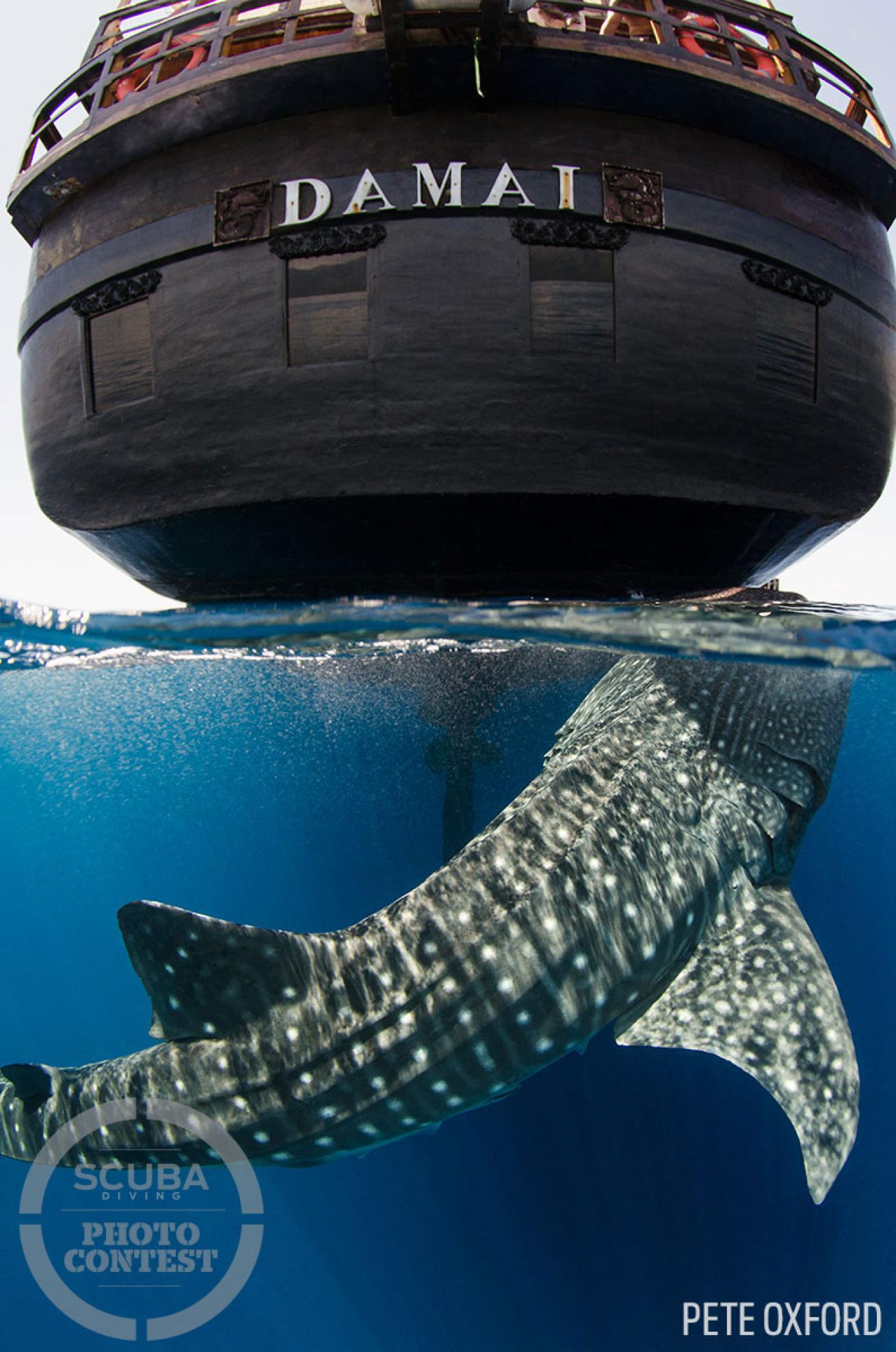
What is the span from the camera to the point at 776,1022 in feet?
13.9

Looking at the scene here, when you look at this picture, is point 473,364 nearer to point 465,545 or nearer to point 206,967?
point 465,545

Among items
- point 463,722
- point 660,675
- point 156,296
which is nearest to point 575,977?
point 660,675

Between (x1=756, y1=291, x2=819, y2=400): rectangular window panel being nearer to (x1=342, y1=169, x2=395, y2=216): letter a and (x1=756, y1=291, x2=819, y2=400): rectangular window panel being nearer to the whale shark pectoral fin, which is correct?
(x1=342, y1=169, x2=395, y2=216): letter a

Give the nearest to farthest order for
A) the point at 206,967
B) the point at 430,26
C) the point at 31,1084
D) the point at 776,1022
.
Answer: the point at 206,967 → the point at 31,1084 → the point at 776,1022 → the point at 430,26

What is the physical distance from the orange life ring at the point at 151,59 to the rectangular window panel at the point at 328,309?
1.55 metres

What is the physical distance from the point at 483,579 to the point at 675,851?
2.23 meters

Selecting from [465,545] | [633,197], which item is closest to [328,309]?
[465,545]

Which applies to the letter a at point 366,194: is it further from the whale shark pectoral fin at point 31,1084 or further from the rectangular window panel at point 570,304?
the whale shark pectoral fin at point 31,1084

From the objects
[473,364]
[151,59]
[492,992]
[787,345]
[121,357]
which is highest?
[151,59]

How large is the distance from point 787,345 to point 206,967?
5.03m

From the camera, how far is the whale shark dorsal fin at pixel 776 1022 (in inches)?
159

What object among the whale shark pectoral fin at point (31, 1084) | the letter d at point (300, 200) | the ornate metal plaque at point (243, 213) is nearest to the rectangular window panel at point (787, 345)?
the letter d at point (300, 200)

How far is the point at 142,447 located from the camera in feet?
20.3

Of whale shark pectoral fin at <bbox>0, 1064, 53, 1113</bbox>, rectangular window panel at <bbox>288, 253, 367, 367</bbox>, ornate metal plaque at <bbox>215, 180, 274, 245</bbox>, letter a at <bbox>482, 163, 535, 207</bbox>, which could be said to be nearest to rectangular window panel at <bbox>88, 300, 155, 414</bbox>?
ornate metal plaque at <bbox>215, 180, 274, 245</bbox>
